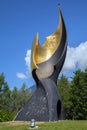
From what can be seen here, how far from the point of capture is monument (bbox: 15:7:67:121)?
25938mm

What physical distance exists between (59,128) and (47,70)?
9356mm

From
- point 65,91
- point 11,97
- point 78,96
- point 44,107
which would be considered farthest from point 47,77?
point 11,97

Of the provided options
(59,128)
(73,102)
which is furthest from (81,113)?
(59,128)

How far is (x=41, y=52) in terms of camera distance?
2845 cm

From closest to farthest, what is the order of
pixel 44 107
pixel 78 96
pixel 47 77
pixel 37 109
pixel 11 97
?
pixel 44 107, pixel 37 109, pixel 47 77, pixel 78 96, pixel 11 97

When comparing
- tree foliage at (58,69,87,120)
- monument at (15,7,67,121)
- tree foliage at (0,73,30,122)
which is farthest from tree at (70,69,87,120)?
monument at (15,7,67,121)

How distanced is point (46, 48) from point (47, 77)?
9.20ft

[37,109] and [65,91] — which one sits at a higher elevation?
[65,91]

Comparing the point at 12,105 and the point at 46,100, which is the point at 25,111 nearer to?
the point at 46,100

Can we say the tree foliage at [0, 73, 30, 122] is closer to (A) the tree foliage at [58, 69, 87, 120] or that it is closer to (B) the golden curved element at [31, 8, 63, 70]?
(A) the tree foliage at [58, 69, 87, 120]

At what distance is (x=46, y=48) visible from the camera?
28.5 meters

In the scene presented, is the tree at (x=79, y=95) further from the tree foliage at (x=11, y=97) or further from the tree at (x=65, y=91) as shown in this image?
the tree foliage at (x=11, y=97)

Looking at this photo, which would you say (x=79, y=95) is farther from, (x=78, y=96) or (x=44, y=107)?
(x=44, y=107)

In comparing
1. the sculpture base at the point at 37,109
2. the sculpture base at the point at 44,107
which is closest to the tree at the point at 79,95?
the sculpture base at the point at 44,107
